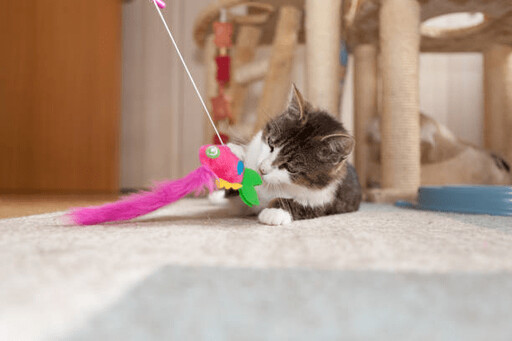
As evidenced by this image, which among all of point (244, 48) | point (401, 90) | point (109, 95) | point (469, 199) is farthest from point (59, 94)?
point (469, 199)

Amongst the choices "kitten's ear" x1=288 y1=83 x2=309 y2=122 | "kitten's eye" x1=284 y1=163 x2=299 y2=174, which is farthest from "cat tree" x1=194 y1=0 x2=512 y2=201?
"kitten's eye" x1=284 y1=163 x2=299 y2=174

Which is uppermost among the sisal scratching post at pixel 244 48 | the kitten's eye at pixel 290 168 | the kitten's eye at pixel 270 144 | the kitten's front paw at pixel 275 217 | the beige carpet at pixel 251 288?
the sisal scratching post at pixel 244 48

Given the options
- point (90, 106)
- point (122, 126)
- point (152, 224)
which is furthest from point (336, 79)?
point (122, 126)

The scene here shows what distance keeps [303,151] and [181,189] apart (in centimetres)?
33

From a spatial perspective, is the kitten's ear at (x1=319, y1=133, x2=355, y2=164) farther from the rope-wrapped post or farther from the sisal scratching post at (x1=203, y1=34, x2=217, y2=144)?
the sisal scratching post at (x1=203, y1=34, x2=217, y2=144)

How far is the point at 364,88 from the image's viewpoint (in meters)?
1.97

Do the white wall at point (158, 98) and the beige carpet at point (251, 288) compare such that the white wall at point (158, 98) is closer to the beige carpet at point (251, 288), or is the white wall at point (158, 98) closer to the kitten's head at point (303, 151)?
the kitten's head at point (303, 151)

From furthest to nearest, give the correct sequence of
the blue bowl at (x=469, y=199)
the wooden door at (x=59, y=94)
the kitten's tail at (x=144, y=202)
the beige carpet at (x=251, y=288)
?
1. the wooden door at (x=59, y=94)
2. the blue bowl at (x=469, y=199)
3. the kitten's tail at (x=144, y=202)
4. the beige carpet at (x=251, y=288)

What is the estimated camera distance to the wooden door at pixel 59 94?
90.3 inches

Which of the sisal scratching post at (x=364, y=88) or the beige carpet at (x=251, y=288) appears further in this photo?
the sisal scratching post at (x=364, y=88)

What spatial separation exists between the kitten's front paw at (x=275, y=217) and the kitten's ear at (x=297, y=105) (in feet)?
0.91

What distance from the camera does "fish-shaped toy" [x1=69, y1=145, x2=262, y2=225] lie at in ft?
2.60

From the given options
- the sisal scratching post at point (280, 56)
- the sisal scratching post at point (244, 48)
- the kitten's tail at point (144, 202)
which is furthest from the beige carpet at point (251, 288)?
the sisal scratching post at point (244, 48)

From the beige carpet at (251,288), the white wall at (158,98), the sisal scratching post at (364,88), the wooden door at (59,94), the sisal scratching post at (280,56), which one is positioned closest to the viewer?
the beige carpet at (251,288)
